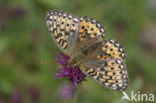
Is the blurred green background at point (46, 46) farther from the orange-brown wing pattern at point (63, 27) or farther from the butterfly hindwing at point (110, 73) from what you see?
the butterfly hindwing at point (110, 73)

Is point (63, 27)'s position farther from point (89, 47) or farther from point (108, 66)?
point (108, 66)

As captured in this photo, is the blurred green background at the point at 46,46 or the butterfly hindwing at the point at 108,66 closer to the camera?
the butterfly hindwing at the point at 108,66

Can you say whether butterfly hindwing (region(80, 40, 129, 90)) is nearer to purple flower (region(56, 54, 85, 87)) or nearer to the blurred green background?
purple flower (region(56, 54, 85, 87))

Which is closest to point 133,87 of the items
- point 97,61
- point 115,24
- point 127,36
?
point 97,61

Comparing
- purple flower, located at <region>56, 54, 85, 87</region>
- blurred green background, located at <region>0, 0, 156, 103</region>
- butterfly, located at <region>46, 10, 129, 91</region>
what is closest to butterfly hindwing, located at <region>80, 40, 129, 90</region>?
butterfly, located at <region>46, 10, 129, 91</region>

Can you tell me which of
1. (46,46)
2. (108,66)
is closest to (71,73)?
(108,66)

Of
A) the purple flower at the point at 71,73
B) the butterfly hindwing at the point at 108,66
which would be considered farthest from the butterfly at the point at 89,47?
the purple flower at the point at 71,73

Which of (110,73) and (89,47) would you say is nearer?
(110,73)
